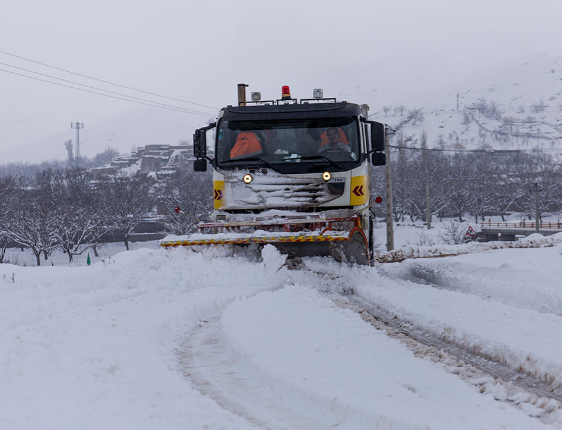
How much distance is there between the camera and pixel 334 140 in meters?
9.95

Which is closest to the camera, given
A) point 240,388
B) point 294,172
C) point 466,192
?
point 240,388

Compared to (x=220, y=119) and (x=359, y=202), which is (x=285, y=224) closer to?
(x=359, y=202)

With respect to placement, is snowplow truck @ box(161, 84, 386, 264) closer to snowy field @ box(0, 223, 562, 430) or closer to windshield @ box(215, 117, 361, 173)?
windshield @ box(215, 117, 361, 173)

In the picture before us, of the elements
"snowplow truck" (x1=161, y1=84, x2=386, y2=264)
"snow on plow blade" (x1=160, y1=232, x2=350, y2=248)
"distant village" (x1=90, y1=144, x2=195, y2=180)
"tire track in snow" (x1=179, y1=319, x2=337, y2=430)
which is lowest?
"tire track in snow" (x1=179, y1=319, x2=337, y2=430)

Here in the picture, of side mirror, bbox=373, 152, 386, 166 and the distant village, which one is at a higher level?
the distant village

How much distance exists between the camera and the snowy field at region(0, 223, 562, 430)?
3.03 m

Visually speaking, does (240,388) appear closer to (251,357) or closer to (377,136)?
(251,357)

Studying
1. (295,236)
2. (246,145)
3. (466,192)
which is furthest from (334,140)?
(466,192)

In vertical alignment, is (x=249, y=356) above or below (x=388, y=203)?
below

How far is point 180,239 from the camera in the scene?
9312 mm

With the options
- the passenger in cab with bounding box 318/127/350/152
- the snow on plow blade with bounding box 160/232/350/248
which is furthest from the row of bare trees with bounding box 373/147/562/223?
the snow on plow blade with bounding box 160/232/350/248

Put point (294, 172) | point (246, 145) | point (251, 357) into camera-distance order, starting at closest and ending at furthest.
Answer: point (251, 357) < point (294, 172) < point (246, 145)

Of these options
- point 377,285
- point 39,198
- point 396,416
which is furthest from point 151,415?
point 39,198

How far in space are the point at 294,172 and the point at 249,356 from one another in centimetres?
590
